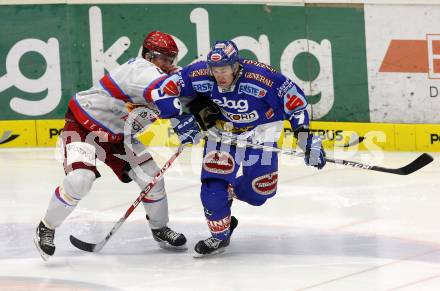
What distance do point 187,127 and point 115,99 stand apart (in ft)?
1.41

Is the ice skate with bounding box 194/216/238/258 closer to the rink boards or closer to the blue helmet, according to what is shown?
the blue helmet

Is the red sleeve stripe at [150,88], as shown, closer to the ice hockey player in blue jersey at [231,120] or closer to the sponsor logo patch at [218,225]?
the ice hockey player in blue jersey at [231,120]

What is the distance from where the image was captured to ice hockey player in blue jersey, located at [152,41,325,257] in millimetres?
5484

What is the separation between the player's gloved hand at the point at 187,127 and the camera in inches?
221

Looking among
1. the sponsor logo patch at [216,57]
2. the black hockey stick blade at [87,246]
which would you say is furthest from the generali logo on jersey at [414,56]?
the black hockey stick blade at [87,246]

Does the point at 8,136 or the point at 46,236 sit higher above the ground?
the point at 8,136

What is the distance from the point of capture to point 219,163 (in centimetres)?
561

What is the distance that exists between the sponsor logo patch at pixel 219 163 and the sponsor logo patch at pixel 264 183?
187mm

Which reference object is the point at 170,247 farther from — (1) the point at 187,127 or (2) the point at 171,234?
(1) the point at 187,127

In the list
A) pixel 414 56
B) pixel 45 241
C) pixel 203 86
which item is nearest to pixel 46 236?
pixel 45 241

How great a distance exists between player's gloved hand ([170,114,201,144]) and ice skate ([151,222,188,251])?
1.77ft

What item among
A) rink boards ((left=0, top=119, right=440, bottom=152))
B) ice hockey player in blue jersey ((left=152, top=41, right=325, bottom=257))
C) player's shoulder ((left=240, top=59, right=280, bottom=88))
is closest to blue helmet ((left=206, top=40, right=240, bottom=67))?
ice hockey player in blue jersey ((left=152, top=41, right=325, bottom=257))

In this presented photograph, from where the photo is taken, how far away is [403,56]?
828 cm

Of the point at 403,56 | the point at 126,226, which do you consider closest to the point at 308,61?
the point at 403,56
